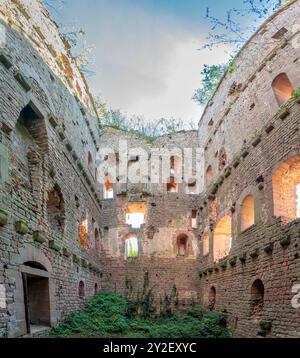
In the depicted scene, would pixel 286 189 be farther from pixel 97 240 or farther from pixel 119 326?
pixel 97 240

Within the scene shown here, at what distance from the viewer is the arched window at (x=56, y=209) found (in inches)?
355

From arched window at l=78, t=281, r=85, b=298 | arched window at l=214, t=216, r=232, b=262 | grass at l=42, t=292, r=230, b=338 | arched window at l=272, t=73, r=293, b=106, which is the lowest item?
grass at l=42, t=292, r=230, b=338

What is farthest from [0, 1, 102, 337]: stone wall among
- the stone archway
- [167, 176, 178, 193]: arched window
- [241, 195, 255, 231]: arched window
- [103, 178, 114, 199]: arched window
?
[167, 176, 178, 193]: arched window

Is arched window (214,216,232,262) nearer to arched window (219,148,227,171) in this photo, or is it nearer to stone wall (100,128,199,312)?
arched window (219,148,227,171)

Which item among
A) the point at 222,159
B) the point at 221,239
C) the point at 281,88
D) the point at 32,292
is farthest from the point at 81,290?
the point at 281,88

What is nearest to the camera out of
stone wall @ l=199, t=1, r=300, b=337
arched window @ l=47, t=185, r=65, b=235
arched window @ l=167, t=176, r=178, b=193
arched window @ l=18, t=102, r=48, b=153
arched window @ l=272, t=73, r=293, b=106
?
stone wall @ l=199, t=1, r=300, b=337

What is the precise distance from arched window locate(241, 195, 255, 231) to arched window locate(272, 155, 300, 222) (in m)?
1.76

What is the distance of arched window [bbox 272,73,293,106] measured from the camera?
937 cm

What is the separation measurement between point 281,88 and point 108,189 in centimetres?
1061

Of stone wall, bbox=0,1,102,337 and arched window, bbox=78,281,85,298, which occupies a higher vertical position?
stone wall, bbox=0,1,102,337

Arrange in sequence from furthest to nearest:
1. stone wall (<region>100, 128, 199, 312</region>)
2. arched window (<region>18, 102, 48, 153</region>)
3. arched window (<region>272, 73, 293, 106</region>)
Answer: stone wall (<region>100, 128, 199, 312</region>), arched window (<region>272, 73, 293, 106</region>), arched window (<region>18, 102, 48, 153</region>)

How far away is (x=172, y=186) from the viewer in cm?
1805

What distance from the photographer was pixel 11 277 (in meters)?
5.71
